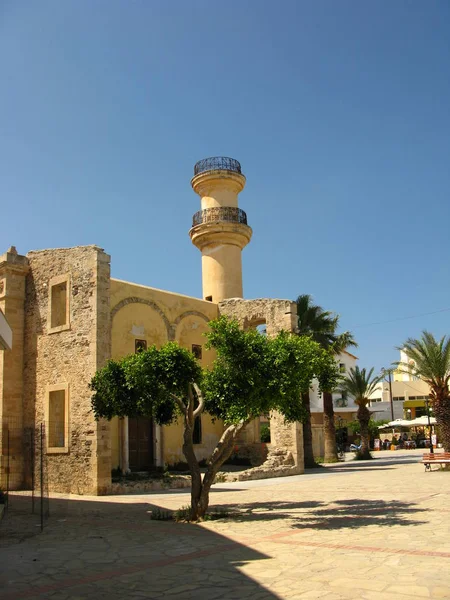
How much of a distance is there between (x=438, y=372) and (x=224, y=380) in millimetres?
15123

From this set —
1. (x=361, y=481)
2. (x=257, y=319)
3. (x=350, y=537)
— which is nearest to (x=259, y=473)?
(x=361, y=481)

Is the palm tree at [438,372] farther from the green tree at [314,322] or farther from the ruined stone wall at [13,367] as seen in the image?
the ruined stone wall at [13,367]

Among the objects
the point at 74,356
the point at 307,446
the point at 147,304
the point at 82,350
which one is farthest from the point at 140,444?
the point at 307,446

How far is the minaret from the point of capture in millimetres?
27219

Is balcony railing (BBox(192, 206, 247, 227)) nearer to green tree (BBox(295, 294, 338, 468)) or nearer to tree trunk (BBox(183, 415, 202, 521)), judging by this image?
green tree (BBox(295, 294, 338, 468))

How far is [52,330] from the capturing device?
1914cm

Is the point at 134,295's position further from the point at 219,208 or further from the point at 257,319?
the point at 219,208

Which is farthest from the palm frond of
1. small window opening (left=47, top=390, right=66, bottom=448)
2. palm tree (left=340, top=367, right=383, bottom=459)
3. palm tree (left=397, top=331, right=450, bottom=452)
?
small window opening (left=47, top=390, right=66, bottom=448)

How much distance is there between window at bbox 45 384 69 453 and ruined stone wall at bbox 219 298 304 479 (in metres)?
6.93

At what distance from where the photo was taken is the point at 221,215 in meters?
27.8

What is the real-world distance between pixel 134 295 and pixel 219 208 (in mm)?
8176

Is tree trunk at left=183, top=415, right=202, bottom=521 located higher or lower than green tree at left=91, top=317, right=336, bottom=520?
lower

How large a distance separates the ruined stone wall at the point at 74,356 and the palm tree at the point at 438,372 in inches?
518

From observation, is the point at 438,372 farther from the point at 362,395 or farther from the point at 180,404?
the point at 180,404
